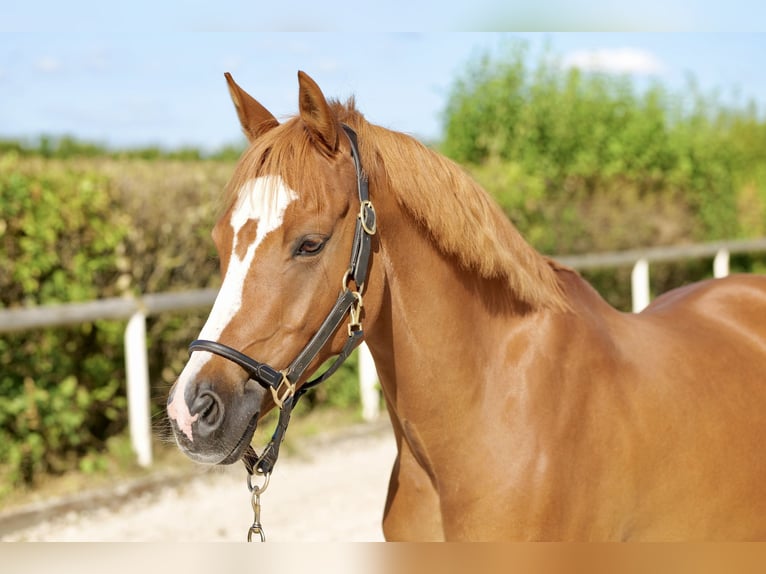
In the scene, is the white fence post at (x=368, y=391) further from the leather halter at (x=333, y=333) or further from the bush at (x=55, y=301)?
the leather halter at (x=333, y=333)

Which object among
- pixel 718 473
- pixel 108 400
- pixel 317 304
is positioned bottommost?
pixel 108 400

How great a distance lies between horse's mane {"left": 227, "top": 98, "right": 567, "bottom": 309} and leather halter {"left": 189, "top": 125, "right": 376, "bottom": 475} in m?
0.09

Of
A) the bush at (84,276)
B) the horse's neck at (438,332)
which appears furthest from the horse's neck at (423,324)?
the bush at (84,276)

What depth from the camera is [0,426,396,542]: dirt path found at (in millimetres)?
4555

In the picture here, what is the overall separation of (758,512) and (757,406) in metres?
0.33

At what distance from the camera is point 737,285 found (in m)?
3.06

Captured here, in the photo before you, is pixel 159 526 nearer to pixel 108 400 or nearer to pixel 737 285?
pixel 108 400

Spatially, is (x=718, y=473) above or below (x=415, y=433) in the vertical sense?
below

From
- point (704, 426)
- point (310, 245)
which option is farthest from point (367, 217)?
point (704, 426)

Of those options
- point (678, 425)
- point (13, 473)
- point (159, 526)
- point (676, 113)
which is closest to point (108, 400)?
point (13, 473)

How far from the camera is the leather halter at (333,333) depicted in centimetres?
191

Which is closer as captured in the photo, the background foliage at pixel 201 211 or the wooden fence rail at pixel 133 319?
the wooden fence rail at pixel 133 319

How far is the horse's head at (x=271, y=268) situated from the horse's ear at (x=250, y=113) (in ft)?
0.85

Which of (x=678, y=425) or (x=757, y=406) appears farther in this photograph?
(x=757, y=406)
